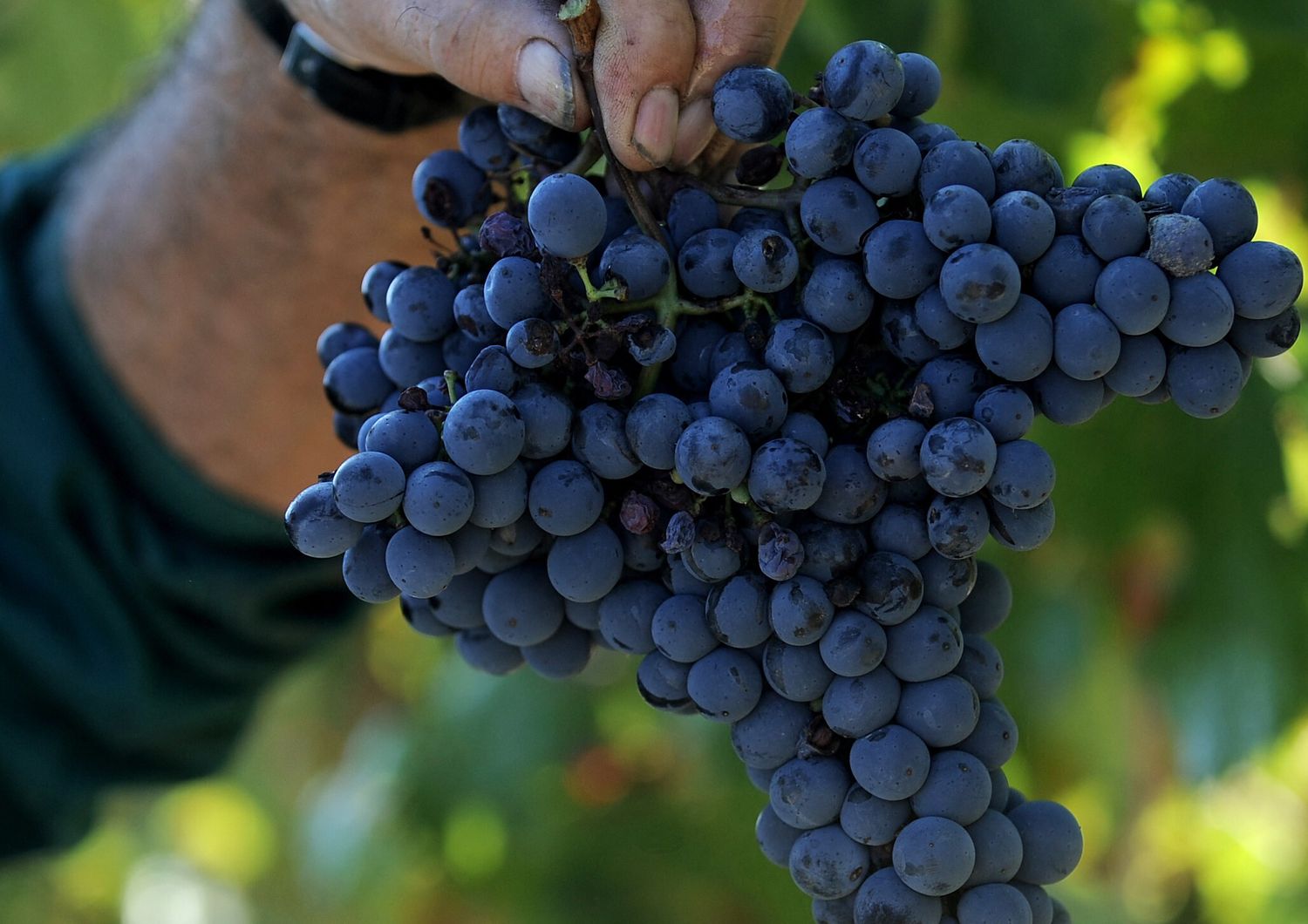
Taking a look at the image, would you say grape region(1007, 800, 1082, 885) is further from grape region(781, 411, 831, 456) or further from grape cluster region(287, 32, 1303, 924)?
grape region(781, 411, 831, 456)

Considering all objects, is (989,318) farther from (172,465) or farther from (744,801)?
(744,801)

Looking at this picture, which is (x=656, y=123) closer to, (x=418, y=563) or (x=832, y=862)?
(x=418, y=563)

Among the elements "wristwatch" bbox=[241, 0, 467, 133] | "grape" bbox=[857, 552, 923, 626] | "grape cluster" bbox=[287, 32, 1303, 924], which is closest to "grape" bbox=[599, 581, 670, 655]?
"grape cluster" bbox=[287, 32, 1303, 924]

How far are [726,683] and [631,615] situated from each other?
0.06m

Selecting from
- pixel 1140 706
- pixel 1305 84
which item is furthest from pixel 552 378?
pixel 1140 706

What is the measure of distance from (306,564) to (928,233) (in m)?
1.02

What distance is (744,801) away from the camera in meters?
1.79

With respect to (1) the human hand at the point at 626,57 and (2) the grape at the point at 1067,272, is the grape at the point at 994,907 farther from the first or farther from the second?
(1) the human hand at the point at 626,57

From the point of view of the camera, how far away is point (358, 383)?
2.24 feet

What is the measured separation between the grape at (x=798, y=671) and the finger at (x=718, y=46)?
267mm

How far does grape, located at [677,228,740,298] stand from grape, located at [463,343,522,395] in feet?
0.33

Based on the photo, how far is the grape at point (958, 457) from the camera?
21.8 inches

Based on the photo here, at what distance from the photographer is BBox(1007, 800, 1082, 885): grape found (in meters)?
0.60

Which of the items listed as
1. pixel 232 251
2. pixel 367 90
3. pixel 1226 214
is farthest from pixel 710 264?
pixel 232 251
